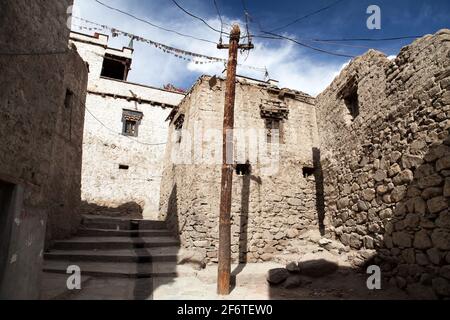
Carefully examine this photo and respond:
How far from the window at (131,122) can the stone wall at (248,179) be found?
7.28m

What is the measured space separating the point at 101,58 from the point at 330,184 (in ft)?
52.4

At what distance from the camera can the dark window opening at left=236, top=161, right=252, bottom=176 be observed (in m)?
8.41

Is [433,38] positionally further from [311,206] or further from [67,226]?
[67,226]

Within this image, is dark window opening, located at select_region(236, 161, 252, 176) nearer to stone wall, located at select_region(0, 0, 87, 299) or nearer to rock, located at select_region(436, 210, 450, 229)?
rock, located at select_region(436, 210, 450, 229)

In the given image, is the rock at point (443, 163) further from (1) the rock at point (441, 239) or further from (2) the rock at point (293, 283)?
(2) the rock at point (293, 283)

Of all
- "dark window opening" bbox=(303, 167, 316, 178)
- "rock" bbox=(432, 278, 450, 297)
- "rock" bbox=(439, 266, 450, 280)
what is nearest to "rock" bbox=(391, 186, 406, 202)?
"rock" bbox=(439, 266, 450, 280)

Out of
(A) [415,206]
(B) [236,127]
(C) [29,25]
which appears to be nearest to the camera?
(C) [29,25]

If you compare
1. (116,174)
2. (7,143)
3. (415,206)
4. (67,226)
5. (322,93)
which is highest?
(322,93)

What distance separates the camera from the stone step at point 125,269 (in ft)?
20.7

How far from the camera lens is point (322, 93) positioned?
9266 mm

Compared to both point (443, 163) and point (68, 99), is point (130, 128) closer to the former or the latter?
point (68, 99)

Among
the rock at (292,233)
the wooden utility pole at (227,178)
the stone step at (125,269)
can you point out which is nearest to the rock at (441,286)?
the wooden utility pole at (227,178)

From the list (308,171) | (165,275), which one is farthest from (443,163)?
(165,275)

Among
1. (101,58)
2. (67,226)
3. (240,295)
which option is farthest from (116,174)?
(240,295)
